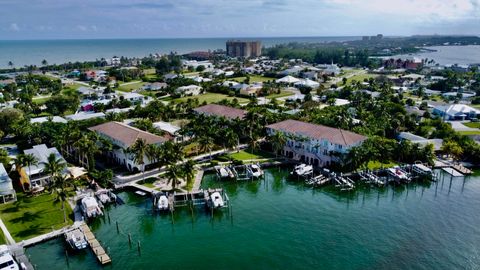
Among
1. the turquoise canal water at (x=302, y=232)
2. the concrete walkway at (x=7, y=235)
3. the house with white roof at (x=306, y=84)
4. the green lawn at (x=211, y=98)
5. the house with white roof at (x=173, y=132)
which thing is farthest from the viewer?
the house with white roof at (x=306, y=84)

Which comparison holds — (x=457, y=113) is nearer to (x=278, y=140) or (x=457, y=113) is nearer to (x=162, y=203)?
(x=278, y=140)

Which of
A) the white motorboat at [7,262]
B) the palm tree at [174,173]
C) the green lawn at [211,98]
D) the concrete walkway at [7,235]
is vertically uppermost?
the palm tree at [174,173]

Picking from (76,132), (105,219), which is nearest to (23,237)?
(105,219)

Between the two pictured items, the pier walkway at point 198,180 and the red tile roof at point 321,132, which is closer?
the pier walkway at point 198,180

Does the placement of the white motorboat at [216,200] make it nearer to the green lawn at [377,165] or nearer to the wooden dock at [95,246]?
the wooden dock at [95,246]

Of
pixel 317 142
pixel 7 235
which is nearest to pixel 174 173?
pixel 7 235

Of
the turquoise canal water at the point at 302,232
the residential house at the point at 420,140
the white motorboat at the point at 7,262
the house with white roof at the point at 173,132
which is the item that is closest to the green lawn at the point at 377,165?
the turquoise canal water at the point at 302,232

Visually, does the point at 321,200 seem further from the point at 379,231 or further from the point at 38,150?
the point at 38,150

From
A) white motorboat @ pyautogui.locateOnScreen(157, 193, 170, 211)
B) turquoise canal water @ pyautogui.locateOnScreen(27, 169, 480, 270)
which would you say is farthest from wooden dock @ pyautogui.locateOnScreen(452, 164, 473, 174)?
white motorboat @ pyautogui.locateOnScreen(157, 193, 170, 211)

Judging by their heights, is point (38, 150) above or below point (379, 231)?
above
